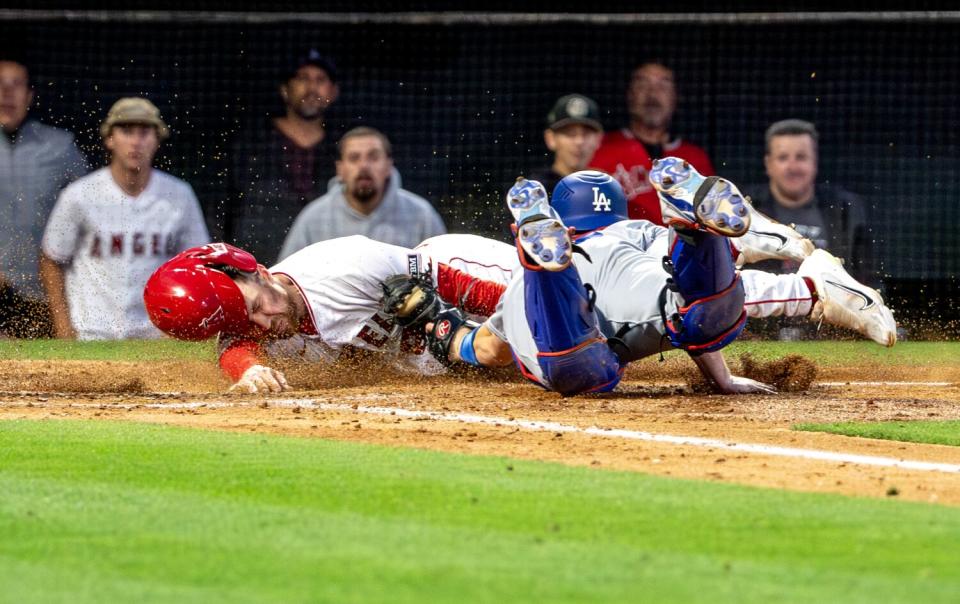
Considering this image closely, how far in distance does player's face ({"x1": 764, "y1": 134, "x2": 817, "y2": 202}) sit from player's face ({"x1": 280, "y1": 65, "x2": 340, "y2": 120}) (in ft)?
13.4

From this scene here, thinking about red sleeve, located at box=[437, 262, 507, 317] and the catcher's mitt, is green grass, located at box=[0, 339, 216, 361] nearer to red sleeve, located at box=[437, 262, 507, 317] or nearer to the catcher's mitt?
red sleeve, located at box=[437, 262, 507, 317]

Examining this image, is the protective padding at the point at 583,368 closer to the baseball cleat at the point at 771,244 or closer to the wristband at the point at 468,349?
the wristband at the point at 468,349

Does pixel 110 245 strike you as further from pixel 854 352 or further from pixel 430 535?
pixel 430 535

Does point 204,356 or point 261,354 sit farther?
point 204,356

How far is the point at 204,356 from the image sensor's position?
10422 mm

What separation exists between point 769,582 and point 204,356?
8011 mm

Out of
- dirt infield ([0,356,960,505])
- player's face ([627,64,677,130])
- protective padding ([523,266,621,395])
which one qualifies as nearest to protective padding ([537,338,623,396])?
protective padding ([523,266,621,395])

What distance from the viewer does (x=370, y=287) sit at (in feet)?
26.2

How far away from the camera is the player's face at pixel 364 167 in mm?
12625

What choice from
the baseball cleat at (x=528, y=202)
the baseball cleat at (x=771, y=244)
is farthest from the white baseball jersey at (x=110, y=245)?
the baseball cleat at (x=528, y=202)

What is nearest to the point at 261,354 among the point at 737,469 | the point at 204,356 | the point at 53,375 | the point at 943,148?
the point at 53,375

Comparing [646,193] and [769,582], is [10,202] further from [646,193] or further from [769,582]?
[769,582]

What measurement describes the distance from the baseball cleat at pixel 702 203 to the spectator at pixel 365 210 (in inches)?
265

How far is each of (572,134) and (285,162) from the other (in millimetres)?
2644
